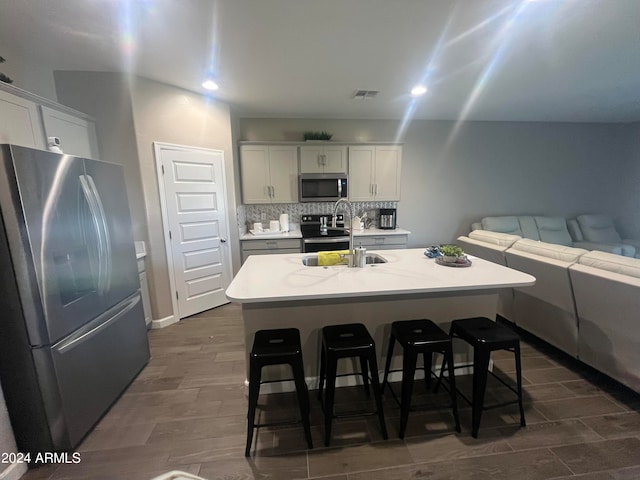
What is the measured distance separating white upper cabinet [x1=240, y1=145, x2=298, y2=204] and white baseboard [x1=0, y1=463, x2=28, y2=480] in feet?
10.7

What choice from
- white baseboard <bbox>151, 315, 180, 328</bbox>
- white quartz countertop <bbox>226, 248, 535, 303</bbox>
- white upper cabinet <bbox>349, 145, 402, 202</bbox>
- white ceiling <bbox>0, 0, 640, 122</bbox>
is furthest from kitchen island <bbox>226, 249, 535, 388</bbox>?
white upper cabinet <bbox>349, 145, 402, 202</bbox>

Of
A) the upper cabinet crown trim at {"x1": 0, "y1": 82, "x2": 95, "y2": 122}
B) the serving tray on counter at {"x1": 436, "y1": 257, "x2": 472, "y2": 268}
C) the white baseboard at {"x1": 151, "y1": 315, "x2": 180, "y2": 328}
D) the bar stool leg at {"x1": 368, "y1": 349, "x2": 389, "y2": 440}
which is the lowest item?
the white baseboard at {"x1": 151, "y1": 315, "x2": 180, "y2": 328}

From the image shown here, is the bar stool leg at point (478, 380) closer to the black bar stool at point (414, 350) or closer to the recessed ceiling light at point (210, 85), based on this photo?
the black bar stool at point (414, 350)

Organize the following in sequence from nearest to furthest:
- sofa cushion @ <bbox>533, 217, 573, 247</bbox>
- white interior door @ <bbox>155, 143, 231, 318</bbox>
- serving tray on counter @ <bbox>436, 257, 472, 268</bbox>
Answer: serving tray on counter @ <bbox>436, 257, 472, 268</bbox>
white interior door @ <bbox>155, 143, 231, 318</bbox>
sofa cushion @ <bbox>533, 217, 573, 247</bbox>

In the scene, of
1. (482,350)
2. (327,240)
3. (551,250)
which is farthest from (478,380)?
(327,240)

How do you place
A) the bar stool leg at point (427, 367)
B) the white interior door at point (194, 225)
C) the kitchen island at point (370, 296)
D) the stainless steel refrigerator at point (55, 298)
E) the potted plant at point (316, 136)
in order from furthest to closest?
the potted plant at point (316, 136), the white interior door at point (194, 225), the bar stool leg at point (427, 367), the kitchen island at point (370, 296), the stainless steel refrigerator at point (55, 298)

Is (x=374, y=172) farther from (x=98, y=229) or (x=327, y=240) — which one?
(x=98, y=229)

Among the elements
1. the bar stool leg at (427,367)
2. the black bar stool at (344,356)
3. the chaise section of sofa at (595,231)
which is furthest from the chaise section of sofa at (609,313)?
the chaise section of sofa at (595,231)

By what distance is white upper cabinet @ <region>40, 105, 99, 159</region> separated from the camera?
2221 mm

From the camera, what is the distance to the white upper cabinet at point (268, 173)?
4035mm

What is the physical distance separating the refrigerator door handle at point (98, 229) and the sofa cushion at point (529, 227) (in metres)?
5.71

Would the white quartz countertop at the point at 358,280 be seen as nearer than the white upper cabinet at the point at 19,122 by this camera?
Yes

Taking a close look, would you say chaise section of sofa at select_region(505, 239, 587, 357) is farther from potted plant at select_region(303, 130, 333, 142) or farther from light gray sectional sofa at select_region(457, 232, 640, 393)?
potted plant at select_region(303, 130, 333, 142)

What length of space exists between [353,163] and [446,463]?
368cm
